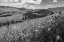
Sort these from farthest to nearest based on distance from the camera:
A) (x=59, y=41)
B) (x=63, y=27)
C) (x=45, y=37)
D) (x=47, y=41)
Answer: (x=63, y=27), (x=45, y=37), (x=47, y=41), (x=59, y=41)

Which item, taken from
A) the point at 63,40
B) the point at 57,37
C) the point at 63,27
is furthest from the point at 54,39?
the point at 63,27

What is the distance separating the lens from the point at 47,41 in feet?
12.0

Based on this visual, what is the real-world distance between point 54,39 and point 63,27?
1152 mm

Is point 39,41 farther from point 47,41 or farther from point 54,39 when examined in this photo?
point 54,39

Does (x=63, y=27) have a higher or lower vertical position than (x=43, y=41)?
higher

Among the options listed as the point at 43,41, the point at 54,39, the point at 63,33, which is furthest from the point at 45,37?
the point at 63,33

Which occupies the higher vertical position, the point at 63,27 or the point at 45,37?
the point at 63,27

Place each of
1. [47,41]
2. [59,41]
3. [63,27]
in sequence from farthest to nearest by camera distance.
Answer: [63,27]
[47,41]
[59,41]

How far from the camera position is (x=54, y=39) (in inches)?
138

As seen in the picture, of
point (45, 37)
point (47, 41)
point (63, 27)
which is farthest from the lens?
point (63, 27)

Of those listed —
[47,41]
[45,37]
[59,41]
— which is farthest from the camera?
[45,37]

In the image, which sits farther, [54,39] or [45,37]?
[45,37]

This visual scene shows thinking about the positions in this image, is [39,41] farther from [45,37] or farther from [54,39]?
[54,39]

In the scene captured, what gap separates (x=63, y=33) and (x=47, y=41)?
2.76 ft
